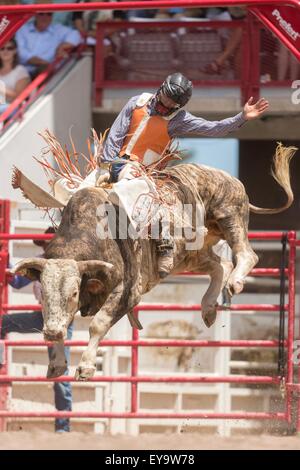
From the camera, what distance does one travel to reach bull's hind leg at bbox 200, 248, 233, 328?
8211 millimetres

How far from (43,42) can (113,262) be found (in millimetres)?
5094

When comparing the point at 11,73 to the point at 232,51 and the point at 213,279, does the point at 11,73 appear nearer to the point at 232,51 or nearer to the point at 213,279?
the point at 232,51

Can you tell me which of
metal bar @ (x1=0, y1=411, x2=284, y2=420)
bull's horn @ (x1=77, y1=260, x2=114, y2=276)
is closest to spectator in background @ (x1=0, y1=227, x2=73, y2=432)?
metal bar @ (x1=0, y1=411, x2=284, y2=420)

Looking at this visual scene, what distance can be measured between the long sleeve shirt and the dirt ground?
1.80 metres

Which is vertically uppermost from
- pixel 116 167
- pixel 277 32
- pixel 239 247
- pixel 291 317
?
pixel 277 32

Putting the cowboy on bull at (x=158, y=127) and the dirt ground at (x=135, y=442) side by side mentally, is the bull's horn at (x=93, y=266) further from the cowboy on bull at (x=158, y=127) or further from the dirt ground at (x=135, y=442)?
the dirt ground at (x=135, y=442)

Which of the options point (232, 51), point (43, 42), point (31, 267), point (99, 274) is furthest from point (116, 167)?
point (43, 42)

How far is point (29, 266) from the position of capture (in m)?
7.24

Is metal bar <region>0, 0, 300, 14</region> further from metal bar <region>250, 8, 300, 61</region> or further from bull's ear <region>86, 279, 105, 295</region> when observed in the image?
bull's ear <region>86, 279, 105, 295</region>

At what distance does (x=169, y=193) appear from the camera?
782cm

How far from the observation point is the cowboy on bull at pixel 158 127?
25.2 feet

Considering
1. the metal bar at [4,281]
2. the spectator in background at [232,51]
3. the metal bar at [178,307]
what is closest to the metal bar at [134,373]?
the metal bar at [178,307]

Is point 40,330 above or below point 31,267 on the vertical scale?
below
